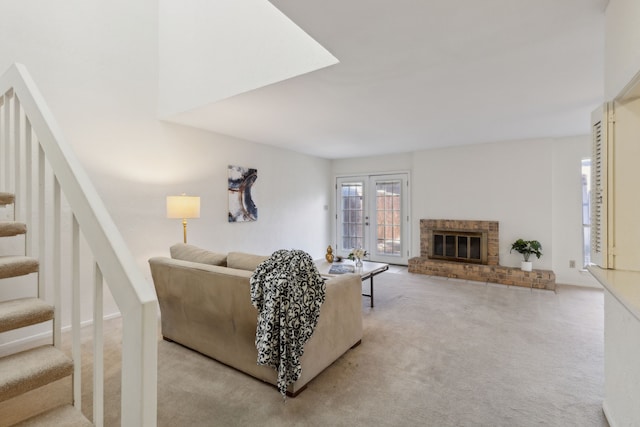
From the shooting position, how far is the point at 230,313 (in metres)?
2.17

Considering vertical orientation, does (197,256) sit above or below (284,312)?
above

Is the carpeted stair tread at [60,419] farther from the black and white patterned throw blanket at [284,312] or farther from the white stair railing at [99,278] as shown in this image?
the black and white patterned throw blanket at [284,312]

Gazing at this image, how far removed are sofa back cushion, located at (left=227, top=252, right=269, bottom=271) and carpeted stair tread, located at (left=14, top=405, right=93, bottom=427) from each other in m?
1.26

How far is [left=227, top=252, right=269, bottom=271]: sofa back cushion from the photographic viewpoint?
230cm

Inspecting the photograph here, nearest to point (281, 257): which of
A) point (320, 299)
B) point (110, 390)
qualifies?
point (320, 299)

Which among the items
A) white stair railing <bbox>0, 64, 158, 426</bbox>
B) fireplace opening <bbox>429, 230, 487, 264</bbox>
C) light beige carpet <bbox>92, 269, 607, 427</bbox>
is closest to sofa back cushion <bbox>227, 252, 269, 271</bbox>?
light beige carpet <bbox>92, 269, 607, 427</bbox>

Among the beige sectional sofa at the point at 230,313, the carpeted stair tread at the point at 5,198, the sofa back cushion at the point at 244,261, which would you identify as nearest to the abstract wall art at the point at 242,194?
the beige sectional sofa at the point at 230,313

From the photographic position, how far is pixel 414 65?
7.89 feet

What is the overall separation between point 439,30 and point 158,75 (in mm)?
3249

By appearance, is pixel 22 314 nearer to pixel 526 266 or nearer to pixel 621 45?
pixel 621 45

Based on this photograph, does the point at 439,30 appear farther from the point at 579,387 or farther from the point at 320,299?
the point at 579,387

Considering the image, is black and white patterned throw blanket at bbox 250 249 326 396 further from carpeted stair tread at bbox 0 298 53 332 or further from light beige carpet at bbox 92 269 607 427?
carpeted stair tread at bbox 0 298 53 332

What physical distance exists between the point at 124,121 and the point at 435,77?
128 inches

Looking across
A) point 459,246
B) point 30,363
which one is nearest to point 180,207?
point 30,363
